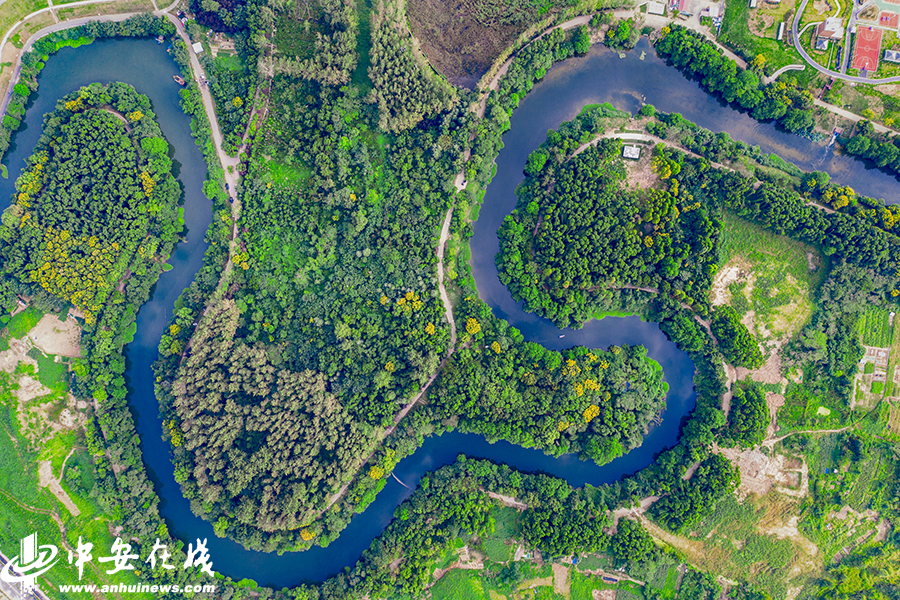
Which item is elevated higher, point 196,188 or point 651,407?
point 196,188

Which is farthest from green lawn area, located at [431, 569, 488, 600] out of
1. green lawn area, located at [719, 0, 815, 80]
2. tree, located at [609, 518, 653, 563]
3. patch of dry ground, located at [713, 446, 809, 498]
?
green lawn area, located at [719, 0, 815, 80]

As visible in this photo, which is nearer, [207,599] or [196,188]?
[207,599]

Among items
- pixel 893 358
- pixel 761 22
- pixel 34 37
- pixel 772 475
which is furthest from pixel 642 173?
pixel 34 37

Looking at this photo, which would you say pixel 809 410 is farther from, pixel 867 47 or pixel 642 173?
pixel 867 47

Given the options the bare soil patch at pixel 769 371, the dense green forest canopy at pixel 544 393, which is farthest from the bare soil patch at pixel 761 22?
the dense green forest canopy at pixel 544 393

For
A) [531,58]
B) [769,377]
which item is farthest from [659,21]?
[769,377]

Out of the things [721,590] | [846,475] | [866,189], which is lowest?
[721,590]

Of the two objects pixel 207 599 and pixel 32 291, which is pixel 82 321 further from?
pixel 207 599
